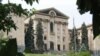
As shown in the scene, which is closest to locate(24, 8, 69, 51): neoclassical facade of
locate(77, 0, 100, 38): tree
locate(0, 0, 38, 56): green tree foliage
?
locate(0, 0, 38, 56): green tree foliage

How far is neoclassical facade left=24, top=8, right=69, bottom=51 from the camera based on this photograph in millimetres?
40938

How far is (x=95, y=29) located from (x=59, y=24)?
42200 millimetres

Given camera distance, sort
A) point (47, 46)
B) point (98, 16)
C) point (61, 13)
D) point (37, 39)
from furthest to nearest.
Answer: point (61, 13) → point (47, 46) → point (37, 39) → point (98, 16)

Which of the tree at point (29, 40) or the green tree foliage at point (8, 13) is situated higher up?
the green tree foliage at point (8, 13)

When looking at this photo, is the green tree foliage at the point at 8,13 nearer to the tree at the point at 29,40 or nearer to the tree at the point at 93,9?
the tree at the point at 93,9

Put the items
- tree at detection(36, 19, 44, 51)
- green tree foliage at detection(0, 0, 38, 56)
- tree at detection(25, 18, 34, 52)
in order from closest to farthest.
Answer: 1. green tree foliage at detection(0, 0, 38, 56)
2. tree at detection(25, 18, 34, 52)
3. tree at detection(36, 19, 44, 51)

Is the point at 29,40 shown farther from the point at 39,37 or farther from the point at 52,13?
the point at 52,13

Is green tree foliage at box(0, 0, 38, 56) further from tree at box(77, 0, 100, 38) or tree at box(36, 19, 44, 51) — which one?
tree at box(36, 19, 44, 51)

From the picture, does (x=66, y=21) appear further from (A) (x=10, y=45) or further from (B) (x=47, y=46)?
(A) (x=10, y=45)

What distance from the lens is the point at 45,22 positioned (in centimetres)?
4103

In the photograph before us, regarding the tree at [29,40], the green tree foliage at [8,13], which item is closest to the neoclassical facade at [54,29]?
the tree at [29,40]

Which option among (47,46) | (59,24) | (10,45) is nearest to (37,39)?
(47,46)

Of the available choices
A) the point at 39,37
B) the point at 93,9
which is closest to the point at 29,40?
the point at 39,37

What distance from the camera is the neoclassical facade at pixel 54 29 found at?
40.9 m
